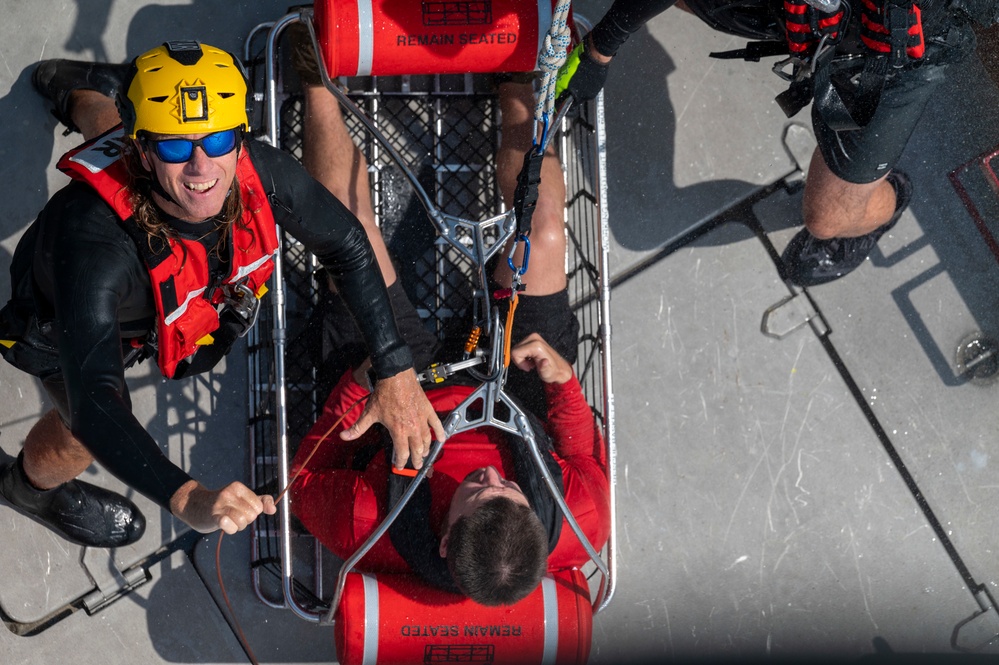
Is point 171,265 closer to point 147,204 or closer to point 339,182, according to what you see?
point 147,204

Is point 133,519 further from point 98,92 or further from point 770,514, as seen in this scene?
point 770,514

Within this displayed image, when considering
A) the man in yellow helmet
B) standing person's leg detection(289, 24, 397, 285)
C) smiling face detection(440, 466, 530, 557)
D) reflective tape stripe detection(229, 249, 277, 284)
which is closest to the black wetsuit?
the man in yellow helmet

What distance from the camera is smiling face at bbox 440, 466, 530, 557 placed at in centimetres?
273

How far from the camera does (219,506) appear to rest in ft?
6.80

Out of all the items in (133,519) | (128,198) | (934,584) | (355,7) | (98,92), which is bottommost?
(934,584)

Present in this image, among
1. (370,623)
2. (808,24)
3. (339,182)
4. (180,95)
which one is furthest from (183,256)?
(808,24)

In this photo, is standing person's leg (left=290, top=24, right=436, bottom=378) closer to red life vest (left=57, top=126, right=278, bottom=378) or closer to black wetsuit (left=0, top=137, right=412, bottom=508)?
red life vest (left=57, top=126, right=278, bottom=378)

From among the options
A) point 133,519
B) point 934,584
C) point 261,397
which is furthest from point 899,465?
point 133,519

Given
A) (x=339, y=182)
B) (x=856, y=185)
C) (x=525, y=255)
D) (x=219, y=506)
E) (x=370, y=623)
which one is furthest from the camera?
(x=339, y=182)

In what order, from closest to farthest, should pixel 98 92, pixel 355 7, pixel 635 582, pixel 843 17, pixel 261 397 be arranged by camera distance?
pixel 843 17 → pixel 355 7 → pixel 98 92 → pixel 261 397 → pixel 635 582

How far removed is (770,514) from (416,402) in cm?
180

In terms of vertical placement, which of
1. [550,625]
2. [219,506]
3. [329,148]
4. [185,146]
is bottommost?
[550,625]

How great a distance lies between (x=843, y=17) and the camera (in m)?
2.69

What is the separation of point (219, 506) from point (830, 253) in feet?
8.53
